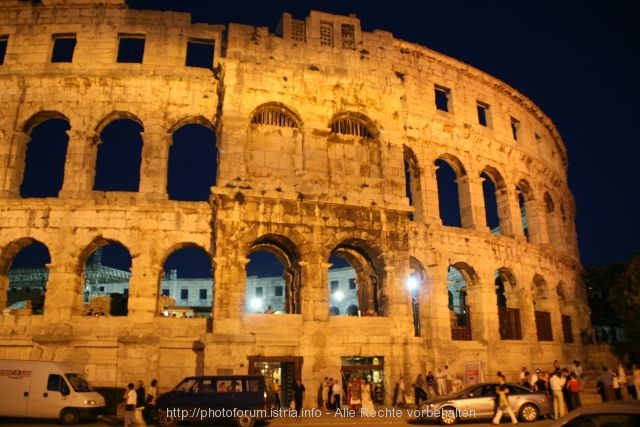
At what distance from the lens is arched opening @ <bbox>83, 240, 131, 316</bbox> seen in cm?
1966

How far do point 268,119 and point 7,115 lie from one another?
34.7ft

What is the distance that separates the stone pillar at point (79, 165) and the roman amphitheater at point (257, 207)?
63mm

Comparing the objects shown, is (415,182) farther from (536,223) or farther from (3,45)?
(3,45)

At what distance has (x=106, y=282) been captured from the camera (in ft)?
207

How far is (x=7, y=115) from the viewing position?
20062 mm

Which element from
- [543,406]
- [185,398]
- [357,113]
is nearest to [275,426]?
[185,398]

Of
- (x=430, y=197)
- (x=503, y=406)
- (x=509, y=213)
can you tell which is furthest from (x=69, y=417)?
(x=509, y=213)

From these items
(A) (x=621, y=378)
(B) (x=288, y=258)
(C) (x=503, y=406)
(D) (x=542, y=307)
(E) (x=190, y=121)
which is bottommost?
(C) (x=503, y=406)

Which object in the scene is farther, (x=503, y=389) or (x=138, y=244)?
(x=138, y=244)

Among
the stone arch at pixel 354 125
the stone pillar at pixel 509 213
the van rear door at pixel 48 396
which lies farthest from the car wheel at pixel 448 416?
the stone pillar at pixel 509 213

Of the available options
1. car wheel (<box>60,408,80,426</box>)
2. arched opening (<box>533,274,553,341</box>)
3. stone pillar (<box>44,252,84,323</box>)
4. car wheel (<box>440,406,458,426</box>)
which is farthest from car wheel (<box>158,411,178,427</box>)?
arched opening (<box>533,274,553,341</box>)

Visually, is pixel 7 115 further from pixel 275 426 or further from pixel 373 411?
pixel 373 411

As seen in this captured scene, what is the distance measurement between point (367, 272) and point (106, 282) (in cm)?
5156

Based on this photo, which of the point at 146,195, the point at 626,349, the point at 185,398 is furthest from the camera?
the point at 626,349
